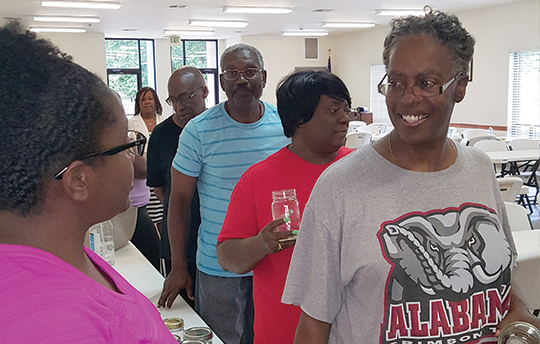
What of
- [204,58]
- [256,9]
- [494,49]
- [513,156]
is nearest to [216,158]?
[513,156]

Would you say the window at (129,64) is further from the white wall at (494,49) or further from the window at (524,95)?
the window at (524,95)

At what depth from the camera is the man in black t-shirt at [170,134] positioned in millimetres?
2861

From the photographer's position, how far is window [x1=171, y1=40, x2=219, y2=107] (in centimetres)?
1678

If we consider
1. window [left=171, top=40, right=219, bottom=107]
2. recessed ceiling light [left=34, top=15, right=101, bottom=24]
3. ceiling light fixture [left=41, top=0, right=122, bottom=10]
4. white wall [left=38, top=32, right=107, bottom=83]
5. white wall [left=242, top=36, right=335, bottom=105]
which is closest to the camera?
ceiling light fixture [left=41, top=0, right=122, bottom=10]

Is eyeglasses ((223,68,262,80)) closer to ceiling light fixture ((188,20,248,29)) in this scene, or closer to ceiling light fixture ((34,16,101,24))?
ceiling light fixture ((34,16,101,24))

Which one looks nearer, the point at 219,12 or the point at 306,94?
the point at 306,94

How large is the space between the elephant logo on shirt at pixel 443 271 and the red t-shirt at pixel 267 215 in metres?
0.54

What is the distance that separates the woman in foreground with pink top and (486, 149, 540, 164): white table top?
615 centimetres

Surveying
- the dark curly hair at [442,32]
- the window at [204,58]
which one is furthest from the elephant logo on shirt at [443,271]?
the window at [204,58]

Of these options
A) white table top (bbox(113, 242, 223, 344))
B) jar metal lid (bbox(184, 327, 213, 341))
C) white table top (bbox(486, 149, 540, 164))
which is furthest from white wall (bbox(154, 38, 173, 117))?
jar metal lid (bbox(184, 327, 213, 341))

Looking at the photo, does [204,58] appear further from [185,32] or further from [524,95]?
[524,95]

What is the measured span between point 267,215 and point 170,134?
1.34m

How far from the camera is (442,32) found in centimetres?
125

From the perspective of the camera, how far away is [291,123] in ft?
6.02
